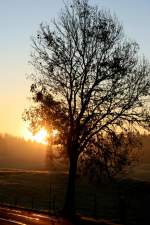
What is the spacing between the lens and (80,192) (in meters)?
66.4

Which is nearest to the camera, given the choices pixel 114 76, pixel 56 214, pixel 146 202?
pixel 56 214

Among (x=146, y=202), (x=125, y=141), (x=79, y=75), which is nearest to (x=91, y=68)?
(x=79, y=75)

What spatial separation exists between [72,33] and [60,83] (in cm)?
389

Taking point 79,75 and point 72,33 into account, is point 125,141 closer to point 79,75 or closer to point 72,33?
point 79,75

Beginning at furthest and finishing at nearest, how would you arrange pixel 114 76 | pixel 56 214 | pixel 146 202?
pixel 146 202 → pixel 114 76 → pixel 56 214

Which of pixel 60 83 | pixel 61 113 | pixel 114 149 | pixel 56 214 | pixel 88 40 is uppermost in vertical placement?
pixel 88 40

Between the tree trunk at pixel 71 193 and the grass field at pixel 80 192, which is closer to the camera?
the tree trunk at pixel 71 193

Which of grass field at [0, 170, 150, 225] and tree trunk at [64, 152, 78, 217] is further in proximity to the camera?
grass field at [0, 170, 150, 225]

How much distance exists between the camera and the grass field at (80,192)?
50906 mm

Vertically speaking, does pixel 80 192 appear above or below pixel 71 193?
above

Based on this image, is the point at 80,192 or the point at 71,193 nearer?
→ the point at 71,193

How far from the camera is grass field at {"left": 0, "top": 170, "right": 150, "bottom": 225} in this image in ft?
167

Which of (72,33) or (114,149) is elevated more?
(72,33)

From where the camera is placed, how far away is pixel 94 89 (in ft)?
117
